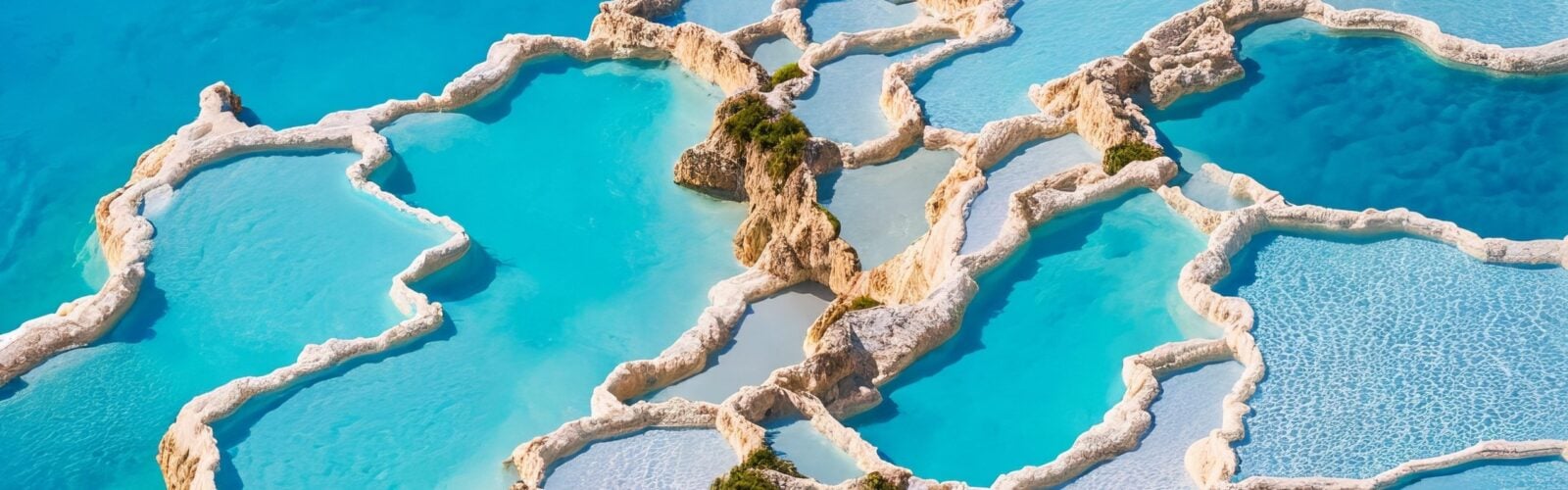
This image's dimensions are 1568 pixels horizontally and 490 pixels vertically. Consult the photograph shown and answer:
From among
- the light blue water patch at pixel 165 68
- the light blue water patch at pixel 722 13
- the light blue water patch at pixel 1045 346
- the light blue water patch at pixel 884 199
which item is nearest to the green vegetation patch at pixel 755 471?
the light blue water patch at pixel 1045 346

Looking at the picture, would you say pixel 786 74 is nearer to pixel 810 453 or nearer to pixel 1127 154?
pixel 1127 154

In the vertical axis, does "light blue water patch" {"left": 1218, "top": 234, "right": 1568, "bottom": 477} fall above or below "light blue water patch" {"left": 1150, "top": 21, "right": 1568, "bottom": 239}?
below

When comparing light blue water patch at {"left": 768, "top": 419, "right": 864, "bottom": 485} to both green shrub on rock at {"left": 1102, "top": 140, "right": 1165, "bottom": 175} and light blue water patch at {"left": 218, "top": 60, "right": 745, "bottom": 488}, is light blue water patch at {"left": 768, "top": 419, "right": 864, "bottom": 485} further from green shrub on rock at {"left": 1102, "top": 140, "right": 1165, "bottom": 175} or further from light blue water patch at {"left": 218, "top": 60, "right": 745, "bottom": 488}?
green shrub on rock at {"left": 1102, "top": 140, "right": 1165, "bottom": 175}

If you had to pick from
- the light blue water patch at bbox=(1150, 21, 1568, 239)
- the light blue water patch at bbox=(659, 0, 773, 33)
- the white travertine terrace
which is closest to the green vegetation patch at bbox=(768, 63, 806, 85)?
the white travertine terrace

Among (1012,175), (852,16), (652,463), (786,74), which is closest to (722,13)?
(852,16)

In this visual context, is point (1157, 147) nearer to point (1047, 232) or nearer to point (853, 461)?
point (1047, 232)

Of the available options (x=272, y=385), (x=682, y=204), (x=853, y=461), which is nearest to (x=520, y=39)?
(x=682, y=204)

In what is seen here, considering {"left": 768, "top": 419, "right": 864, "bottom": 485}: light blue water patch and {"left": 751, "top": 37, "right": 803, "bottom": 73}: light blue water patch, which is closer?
{"left": 768, "top": 419, "right": 864, "bottom": 485}: light blue water patch
